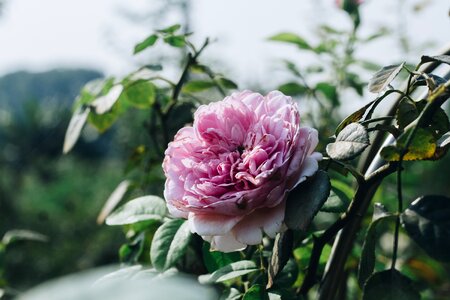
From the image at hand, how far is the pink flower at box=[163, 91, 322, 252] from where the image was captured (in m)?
0.43

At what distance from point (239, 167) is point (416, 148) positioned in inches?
4.7

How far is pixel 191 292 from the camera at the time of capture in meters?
0.34

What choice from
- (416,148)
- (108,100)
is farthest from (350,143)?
(108,100)

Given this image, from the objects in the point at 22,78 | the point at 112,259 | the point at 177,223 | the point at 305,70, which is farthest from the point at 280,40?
the point at 22,78

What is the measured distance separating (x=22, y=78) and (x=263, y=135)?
69.0 ft

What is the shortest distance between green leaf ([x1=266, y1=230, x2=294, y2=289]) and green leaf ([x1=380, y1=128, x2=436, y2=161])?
0.32 feet

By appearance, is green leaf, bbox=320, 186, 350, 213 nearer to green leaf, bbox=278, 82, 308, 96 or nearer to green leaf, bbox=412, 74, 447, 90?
green leaf, bbox=412, 74, 447, 90

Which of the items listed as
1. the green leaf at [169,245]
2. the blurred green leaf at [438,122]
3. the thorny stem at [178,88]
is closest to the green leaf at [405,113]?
the blurred green leaf at [438,122]

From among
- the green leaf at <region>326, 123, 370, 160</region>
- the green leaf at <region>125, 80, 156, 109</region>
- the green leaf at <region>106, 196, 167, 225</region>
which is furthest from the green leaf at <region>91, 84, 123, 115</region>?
the green leaf at <region>326, 123, 370, 160</region>

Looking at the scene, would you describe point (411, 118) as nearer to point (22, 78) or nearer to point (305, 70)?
point (305, 70)

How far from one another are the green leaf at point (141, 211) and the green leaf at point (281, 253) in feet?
0.67

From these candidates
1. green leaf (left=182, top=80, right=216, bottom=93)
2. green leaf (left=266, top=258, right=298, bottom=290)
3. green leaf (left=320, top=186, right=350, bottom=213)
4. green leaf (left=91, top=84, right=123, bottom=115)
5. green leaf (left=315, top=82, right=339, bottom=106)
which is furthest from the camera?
green leaf (left=315, top=82, right=339, bottom=106)

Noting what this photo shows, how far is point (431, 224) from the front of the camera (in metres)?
0.37

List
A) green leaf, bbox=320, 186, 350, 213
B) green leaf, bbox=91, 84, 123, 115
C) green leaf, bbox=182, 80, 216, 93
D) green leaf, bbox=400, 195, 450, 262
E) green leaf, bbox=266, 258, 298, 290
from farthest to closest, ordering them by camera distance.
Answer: green leaf, bbox=182, 80, 216, 93, green leaf, bbox=91, 84, 123, 115, green leaf, bbox=266, 258, 298, 290, green leaf, bbox=320, 186, 350, 213, green leaf, bbox=400, 195, 450, 262
